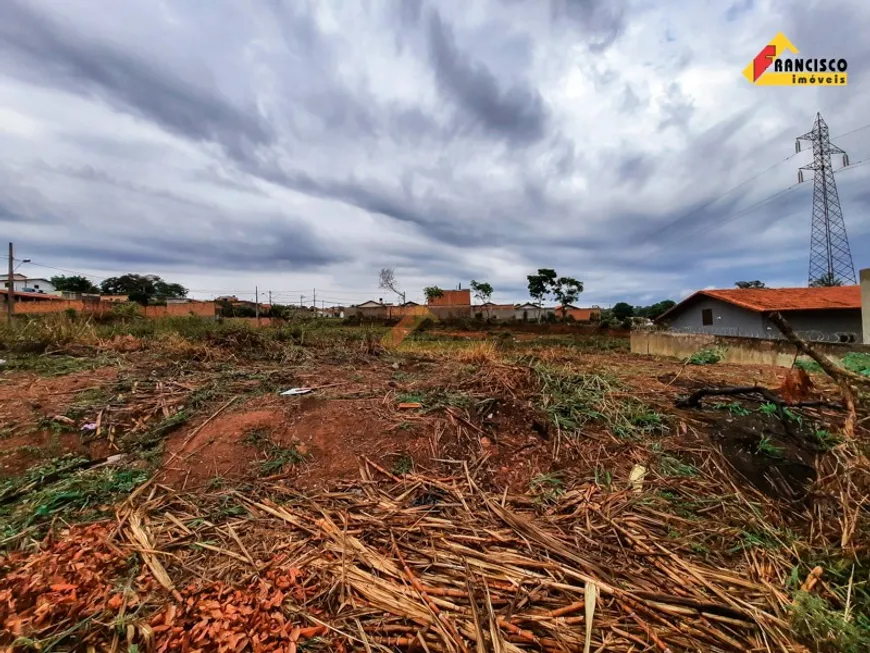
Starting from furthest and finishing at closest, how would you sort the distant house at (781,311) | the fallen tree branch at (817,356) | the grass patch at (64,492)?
the distant house at (781,311) → the grass patch at (64,492) → the fallen tree branch at (817,356)

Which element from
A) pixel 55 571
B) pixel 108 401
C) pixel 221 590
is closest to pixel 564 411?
pixel 221 590

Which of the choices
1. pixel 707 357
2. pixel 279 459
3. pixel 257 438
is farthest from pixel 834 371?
pixel 707 357

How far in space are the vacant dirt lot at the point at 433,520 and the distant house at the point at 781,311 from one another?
1447 cm

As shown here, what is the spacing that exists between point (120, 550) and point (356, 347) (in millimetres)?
8103

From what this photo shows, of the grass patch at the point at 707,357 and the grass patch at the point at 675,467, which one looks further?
the grass patch at the point at 707,357

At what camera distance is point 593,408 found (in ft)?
12.6

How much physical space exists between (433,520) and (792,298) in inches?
875

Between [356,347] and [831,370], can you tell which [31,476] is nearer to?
[831,370]

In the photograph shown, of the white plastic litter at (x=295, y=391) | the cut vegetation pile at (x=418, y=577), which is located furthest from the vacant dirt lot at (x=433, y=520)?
the white plastic litter at (x=295, y=391)

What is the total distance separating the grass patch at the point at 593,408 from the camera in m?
3.48

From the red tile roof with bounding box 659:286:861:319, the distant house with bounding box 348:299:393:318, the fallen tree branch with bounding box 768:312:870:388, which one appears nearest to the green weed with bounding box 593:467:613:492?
the fallen tree branch with bounding box 768:312:870:388

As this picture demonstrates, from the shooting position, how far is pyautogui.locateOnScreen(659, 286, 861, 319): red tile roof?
15.4 meters

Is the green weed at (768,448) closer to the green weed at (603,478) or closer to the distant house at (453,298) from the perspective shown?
the green weed at (603,478)

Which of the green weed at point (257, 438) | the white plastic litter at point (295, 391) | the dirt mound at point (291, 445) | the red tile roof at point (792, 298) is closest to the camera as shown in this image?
the dirt mound at point (291, 445)
